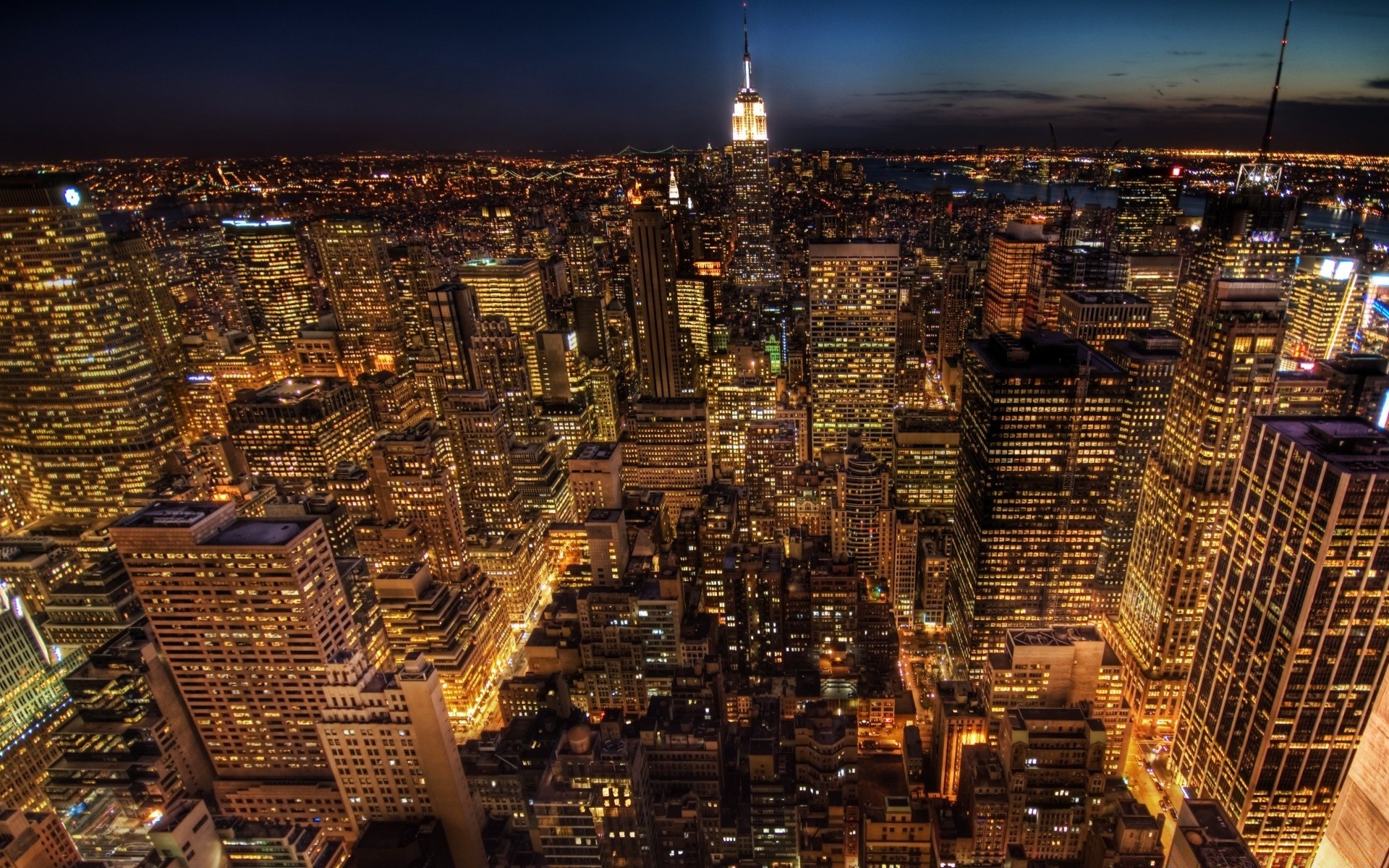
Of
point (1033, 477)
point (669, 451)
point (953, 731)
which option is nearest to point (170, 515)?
point (953, 731)

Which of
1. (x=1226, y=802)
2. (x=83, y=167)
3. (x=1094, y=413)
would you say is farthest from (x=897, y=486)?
(x=83, y=167)

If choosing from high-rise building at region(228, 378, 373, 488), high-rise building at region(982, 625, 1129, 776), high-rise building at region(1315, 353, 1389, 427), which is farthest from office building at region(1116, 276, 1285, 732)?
high-rise building at region(228, 378, 373, 488)

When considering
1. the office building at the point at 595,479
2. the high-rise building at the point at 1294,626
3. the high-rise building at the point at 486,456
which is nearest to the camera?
the high-rise building at the point at 1294,626

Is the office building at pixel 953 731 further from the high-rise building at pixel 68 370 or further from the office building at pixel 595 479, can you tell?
the high-rise building at pixel 68 370

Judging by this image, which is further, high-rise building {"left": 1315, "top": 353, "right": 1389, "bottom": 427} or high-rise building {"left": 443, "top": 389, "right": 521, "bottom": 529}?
high-rise building {"left": 443, "top": 389, "right": 521, "bottom": 529}

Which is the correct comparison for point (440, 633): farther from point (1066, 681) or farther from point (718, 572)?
point (1066, 681)

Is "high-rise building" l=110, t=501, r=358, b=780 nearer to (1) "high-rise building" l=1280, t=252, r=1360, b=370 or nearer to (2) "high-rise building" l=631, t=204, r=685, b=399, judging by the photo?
(2) "high-rise building" l=631, t=204, r=685, b=399

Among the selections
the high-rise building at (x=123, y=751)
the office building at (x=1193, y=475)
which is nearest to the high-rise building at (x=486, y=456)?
the high-rise building at (x=123, y=751)
